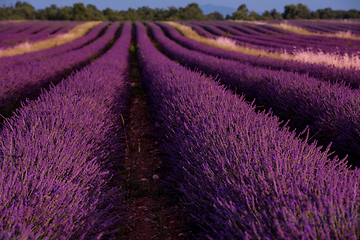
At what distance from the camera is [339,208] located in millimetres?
1180

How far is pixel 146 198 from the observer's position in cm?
240

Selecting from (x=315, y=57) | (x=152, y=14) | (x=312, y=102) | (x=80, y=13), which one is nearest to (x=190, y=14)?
(x=152, y=14)

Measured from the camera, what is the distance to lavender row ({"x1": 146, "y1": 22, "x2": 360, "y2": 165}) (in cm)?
277

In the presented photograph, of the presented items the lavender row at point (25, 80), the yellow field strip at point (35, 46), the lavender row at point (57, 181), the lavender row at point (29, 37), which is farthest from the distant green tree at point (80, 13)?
the lavender row at point (57, 181)

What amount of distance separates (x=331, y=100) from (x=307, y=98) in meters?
0.38

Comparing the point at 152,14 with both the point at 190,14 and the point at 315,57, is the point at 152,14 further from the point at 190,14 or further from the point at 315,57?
the point at 315,57

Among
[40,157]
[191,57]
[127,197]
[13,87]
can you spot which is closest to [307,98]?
[127,197]

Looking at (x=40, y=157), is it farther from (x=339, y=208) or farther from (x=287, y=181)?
(x=339, y=208)

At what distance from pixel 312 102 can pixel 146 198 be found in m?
2.89

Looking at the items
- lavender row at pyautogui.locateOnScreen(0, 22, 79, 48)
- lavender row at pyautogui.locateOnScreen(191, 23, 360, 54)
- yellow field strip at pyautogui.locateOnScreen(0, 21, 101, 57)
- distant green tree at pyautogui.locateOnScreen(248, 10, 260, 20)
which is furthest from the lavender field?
distant green tree at pyautogui.locateOnScreen(248, 10, 260, 20)

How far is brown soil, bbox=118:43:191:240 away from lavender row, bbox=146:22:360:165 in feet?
5.86

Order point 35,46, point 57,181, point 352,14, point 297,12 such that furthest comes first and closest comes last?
1. point 297,12
2. point 352,14
3. point 35,46
4. point 57,181

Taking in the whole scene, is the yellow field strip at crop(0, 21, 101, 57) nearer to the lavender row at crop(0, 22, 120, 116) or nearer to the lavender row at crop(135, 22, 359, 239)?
the lavender row at crop(0, 22, 120, 116)

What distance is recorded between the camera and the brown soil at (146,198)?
6.42ft
